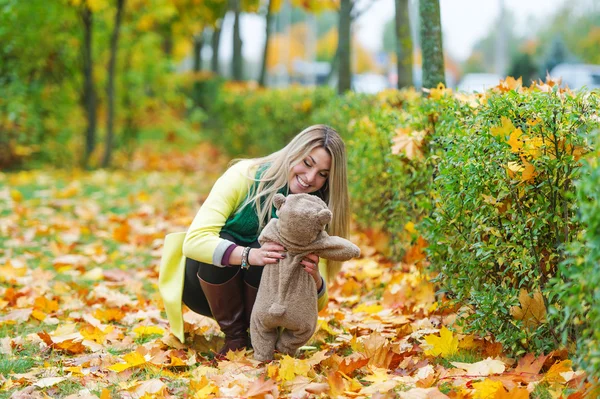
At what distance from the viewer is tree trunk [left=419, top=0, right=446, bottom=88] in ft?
15.3

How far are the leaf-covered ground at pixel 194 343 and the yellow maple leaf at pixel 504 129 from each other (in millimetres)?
811

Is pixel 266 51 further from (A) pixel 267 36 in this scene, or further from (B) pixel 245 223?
(B) pixel 245 223

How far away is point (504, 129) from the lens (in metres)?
2.70

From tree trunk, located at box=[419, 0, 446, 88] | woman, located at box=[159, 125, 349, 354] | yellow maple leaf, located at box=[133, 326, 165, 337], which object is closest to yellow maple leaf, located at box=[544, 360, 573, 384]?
woman, located at box=[159, 125, 349, 354]

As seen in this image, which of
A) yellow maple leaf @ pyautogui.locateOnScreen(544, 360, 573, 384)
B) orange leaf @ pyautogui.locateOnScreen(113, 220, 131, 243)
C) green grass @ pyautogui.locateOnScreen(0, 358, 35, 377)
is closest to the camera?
yellow maple leaf @ pyautogui.locateOnScreen(544, 360, 573, 384)

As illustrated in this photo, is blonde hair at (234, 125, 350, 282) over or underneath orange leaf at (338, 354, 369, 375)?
over

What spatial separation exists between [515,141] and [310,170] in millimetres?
875

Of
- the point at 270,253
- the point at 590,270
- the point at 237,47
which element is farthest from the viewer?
the point at 237,47

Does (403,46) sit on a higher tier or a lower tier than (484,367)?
higher

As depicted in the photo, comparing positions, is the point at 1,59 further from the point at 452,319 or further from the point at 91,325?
the point at 452,319

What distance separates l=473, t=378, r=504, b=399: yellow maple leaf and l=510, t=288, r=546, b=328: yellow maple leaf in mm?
384

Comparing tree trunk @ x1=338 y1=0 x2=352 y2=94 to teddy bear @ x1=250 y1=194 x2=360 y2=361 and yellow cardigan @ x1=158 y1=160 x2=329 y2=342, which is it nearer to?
yellow cardigan @ x1=158 y1=160 x2=329 y2=342

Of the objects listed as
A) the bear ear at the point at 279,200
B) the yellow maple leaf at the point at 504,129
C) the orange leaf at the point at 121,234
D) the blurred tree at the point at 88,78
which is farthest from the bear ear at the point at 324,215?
the blurred tree at the point at 88,78

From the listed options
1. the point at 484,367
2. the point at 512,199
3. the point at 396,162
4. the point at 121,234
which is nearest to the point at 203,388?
the point at 484,367
